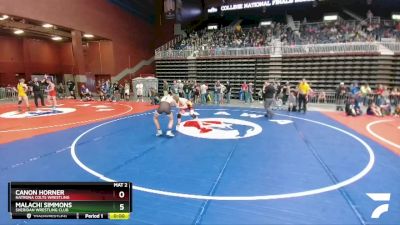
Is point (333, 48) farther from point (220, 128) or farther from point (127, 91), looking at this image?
point (127, 91)

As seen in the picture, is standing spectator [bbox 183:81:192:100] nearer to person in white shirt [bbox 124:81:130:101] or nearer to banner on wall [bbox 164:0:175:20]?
person in white shirt [bbox 124:81:130:101]

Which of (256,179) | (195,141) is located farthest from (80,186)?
(195,141)

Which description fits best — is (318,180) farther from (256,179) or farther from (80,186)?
(80,186)

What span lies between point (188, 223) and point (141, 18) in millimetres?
30203

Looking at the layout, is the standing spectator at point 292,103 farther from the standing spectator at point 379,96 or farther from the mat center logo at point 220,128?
the mat center logo at point 220,128

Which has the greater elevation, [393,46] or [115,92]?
[393,46]

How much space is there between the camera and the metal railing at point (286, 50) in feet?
67.9

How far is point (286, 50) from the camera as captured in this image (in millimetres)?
23406

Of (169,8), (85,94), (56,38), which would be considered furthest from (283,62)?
(56,38)

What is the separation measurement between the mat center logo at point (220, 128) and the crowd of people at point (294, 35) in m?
15.8

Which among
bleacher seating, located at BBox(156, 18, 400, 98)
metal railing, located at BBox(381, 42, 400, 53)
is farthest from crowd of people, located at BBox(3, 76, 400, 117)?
metal railing, located at BBox(381, 42, 400, 53)
